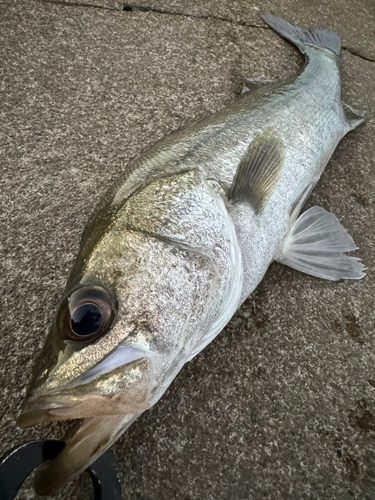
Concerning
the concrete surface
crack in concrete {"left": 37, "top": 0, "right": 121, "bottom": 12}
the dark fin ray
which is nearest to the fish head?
the concrete surface

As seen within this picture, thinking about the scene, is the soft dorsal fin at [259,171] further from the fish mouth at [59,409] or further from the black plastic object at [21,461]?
the black plastic object at [21,461]

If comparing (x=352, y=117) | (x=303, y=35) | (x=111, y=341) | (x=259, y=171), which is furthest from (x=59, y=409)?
(x=303, y=35)

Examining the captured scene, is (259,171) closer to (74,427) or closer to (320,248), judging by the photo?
(320,248)

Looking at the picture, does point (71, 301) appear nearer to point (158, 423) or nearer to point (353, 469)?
point (158, 423)

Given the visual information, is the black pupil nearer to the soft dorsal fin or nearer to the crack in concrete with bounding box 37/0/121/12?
the soft dorsal fin

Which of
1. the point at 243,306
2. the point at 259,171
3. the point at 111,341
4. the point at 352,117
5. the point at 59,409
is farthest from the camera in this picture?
the point at 352,117

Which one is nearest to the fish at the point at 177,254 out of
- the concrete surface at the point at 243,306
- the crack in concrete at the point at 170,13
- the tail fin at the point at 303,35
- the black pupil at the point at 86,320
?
the black pupil at the point at 86,320

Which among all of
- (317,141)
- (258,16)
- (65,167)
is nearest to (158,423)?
(65,167)

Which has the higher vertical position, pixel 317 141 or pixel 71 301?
pixel 317 141
